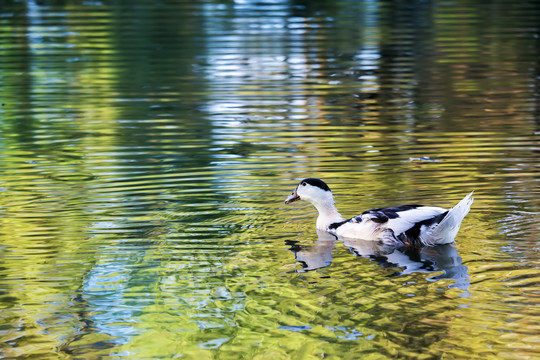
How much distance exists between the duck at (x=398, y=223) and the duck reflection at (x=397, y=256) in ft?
0.24

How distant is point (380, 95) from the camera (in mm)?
17484

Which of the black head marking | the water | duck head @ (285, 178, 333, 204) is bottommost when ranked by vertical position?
the water

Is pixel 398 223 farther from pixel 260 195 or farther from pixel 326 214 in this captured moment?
pixel 260 195

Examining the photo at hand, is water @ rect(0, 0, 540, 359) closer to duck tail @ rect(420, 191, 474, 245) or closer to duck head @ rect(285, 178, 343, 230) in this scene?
duck tail @ rect(420, 191, 474, 245)

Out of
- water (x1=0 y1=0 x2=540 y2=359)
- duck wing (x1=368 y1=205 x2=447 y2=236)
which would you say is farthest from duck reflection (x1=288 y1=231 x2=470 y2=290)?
duck wing (x1=368 y1=205 x2=447 y2=236)

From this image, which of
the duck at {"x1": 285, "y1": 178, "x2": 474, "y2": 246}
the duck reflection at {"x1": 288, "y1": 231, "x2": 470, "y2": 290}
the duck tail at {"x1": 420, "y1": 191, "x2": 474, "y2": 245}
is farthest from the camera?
the duck at {"x1": 285, "y1": 178, "x2": 474, "y2": 246}

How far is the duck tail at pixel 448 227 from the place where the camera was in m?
7.80

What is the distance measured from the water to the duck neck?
21 centimetres

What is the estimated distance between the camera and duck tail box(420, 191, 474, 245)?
25.6 feet

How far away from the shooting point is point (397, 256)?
8148 mm

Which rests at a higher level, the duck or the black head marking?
the black head marking

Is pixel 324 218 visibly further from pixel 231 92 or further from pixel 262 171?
pixel 231 92

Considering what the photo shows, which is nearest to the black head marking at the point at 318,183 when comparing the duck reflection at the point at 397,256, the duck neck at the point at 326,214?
the duck neck at the point at 326,214

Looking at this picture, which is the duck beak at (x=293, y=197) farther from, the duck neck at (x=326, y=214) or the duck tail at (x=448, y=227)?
the duck tail at (x=448, y=227)
